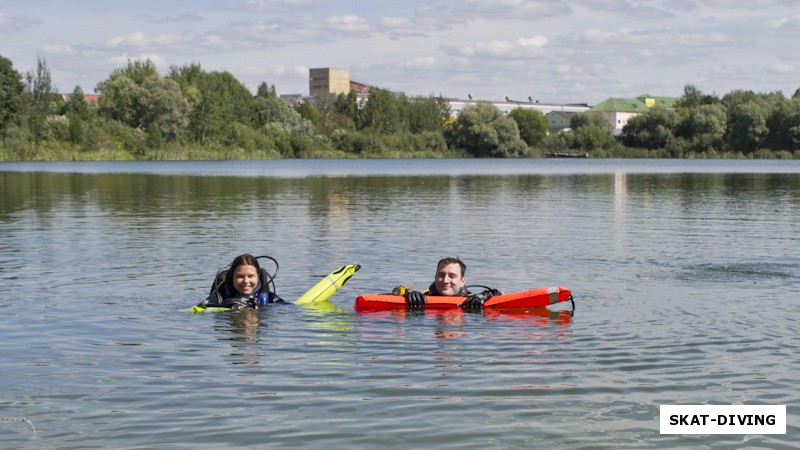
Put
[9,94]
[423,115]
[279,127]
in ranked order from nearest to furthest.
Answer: [9,94]
[279,127]
[423,115]

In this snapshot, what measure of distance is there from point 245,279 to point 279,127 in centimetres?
12865

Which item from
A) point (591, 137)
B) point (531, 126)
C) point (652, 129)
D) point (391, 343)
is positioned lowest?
point (391, 343)

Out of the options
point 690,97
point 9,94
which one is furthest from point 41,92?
point 690,97

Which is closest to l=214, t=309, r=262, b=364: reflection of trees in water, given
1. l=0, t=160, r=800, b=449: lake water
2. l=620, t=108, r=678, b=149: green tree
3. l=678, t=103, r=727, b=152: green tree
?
l=0, t=160, r=800, b=449: lake water

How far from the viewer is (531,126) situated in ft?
538

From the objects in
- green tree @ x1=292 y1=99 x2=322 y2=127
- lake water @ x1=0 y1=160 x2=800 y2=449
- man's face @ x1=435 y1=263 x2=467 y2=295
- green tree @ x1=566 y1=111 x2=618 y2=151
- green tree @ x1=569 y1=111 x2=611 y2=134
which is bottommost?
lake water @ x1=0 y1=160 x2=800 y2=449

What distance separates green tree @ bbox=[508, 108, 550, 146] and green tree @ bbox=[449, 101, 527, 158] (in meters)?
15.1

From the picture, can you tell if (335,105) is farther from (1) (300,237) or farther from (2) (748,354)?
(2) (748,354)

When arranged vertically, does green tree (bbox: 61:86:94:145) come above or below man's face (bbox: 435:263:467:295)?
above

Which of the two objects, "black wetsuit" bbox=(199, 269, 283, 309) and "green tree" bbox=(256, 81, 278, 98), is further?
"green tree" bbox=(256, 81, 278, 98)

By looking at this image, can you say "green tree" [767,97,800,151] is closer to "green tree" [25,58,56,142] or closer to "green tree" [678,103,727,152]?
"green tree" [678,103,727,152]

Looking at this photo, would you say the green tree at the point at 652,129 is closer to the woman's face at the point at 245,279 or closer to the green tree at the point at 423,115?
the green tree at the point at 423,115

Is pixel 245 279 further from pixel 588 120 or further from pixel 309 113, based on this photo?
pixel 588 120

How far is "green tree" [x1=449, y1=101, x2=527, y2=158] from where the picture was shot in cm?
14375
